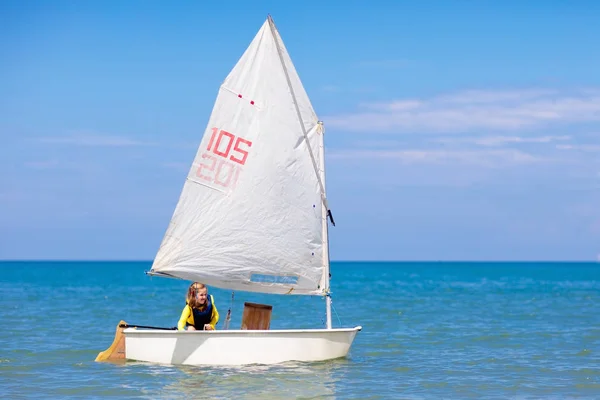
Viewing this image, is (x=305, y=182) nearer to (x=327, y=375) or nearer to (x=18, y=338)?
(x=327, y=375)

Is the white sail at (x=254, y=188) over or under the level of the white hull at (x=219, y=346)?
over

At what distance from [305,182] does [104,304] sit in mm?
30256

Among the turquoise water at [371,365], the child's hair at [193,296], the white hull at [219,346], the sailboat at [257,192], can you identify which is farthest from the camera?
the sailboat at [257,192]

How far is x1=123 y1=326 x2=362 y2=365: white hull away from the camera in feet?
55.2

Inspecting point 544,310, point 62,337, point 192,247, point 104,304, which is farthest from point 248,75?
point 104,304

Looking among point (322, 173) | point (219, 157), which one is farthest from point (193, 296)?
point (322, 173)

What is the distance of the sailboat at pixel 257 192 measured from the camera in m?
17.7

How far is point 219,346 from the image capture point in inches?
663

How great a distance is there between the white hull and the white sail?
4.41 ft

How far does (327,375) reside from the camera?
56.6ft

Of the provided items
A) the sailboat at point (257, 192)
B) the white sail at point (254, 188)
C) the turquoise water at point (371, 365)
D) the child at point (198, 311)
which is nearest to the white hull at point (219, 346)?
the turquoise water at point (371, 365)

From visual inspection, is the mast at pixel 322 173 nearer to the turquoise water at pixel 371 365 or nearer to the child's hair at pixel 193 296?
the turquoise water at pixel 371 365

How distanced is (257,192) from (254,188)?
0.10 metres

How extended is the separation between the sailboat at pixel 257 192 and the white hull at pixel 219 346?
2.14 ft
